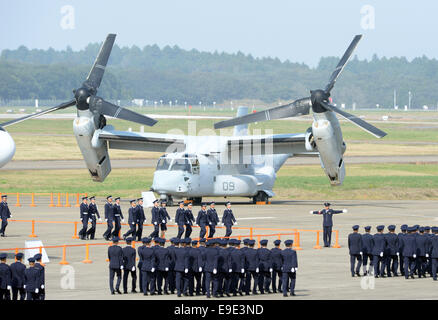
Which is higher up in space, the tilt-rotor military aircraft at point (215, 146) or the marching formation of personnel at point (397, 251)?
the tilt-rotor military aircraft at point (215, 146)

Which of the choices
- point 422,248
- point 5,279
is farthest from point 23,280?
point 422,248

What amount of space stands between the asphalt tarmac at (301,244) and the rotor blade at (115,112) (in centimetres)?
471

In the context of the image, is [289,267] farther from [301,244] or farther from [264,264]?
Answer: [301,244]

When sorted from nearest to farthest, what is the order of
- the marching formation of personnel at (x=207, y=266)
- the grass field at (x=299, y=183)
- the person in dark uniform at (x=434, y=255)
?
the marching formation of personnel at (x=207, y=266)
the person in dark uniform at (x=434, y=255)
the grass field at (x=299, y=183)

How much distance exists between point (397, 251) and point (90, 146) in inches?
688

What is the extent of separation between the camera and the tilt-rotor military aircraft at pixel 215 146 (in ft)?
124

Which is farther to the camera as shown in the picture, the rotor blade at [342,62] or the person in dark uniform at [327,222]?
the rotor blade at [342,62]

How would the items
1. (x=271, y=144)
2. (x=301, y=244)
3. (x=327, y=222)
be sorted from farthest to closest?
(x=271, y=144)
(x=301, y=244)
(x=327, y=222)

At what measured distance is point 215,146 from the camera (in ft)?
147

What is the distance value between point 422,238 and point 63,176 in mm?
40221

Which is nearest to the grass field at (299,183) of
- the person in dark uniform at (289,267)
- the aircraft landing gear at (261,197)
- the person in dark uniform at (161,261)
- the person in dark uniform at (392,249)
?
the aircraft landing gear at (261,197)

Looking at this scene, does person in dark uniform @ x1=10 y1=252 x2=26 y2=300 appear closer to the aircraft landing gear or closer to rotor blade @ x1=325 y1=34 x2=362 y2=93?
rotor blade @ x1=325 y1=34 x2=362 y2=93

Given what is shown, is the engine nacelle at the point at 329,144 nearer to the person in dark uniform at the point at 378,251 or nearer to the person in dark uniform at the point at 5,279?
the person in dark uniform at the point at 378,251

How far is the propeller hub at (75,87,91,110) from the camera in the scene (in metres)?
37.7
